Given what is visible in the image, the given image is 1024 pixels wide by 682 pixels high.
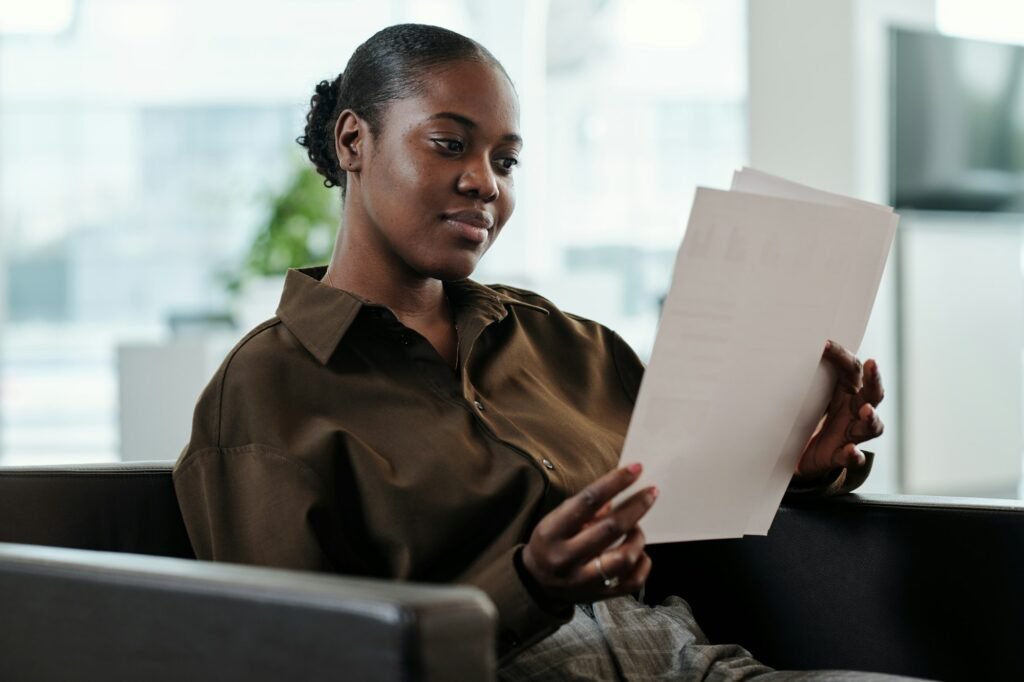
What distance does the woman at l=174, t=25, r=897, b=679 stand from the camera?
1.21m

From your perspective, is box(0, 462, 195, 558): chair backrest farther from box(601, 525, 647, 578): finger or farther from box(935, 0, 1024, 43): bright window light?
box(935, 0, 1024, 43): bright window light

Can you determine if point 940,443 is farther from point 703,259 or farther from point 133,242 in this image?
point 133,242

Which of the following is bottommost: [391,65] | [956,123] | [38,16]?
[391,65]

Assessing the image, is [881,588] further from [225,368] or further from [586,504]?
[225,368]

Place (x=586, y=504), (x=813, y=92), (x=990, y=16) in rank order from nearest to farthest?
(x=586, y=504), (x=813, y=92), (x=990, y=16)

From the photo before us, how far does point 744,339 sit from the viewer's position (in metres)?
1.09

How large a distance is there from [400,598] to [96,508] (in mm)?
661

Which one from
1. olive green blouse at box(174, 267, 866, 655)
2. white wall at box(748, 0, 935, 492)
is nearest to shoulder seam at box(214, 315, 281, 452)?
olive green blouse at box(174, 267, 866, 655)

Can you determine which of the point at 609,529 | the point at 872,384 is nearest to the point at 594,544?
the point at 609,529

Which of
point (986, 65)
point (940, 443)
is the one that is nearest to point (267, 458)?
point (940, 443)

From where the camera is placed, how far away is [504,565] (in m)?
1.09

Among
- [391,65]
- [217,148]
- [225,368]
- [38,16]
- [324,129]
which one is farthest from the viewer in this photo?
[217,148]

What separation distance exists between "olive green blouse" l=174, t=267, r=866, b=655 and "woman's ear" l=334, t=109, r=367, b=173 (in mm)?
138

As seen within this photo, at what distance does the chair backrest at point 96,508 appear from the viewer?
1301mm
